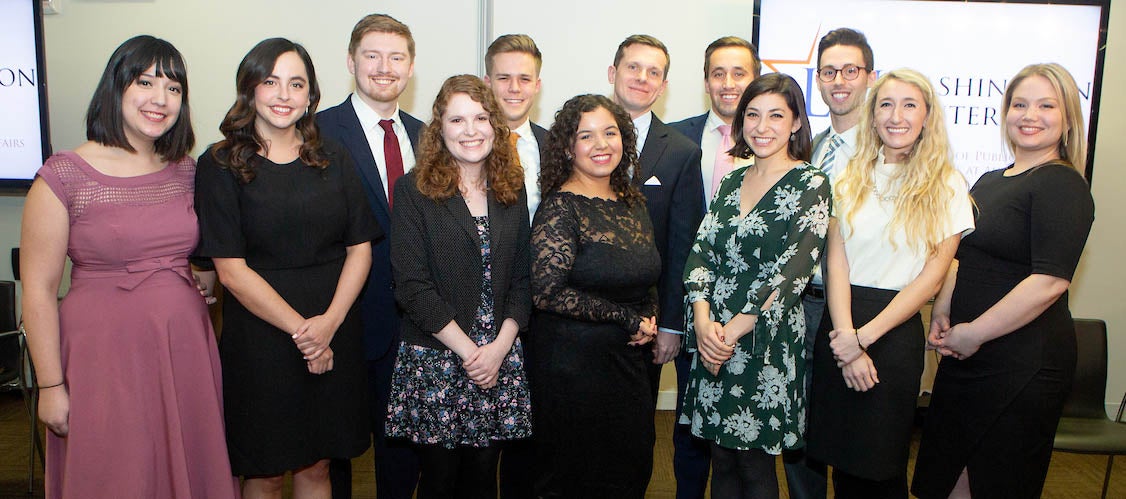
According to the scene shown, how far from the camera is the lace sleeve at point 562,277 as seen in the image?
2350 millimetres

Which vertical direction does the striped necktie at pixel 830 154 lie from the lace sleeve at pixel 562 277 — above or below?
above

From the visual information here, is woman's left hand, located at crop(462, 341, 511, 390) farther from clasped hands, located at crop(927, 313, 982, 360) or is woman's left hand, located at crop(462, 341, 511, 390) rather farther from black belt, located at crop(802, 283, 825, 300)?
clasped hands, located at crop(927, 313, 982, 360)

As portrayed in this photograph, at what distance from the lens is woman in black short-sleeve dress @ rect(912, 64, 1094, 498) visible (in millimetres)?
2389

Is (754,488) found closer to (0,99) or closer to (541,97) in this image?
(541,97)

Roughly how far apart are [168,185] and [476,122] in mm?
966

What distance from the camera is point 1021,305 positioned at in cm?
239

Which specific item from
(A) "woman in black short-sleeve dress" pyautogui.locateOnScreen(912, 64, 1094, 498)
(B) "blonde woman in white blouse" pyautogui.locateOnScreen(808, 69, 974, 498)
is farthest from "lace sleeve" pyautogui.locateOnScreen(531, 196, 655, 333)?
(A) "woman in black short-sleeve dress" pyautogui.locateOnScreen(912, 64, 1094, 498)

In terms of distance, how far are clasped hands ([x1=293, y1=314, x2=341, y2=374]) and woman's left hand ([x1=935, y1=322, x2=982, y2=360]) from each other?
80.1 inches

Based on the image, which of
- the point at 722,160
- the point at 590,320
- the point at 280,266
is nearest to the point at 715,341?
the point at 590,320

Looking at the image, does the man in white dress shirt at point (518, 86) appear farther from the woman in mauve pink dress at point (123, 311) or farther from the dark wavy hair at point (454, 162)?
the woman in mauve pink dress at point (123, 311)

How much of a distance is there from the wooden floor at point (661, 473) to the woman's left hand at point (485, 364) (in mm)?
1537

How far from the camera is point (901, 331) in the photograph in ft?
7.92

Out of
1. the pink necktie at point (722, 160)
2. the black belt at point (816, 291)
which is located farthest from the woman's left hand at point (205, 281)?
the black belt at point (816, 291)

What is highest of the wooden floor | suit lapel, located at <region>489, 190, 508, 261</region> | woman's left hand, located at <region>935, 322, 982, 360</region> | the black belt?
suit lapel, located at <region>489, 190, 508, 261</region>
